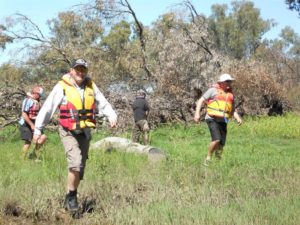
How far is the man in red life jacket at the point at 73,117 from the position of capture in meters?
6.80

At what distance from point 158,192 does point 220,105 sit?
3.92 metres

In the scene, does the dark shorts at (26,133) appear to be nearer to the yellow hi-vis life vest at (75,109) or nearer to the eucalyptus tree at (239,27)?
the yellow hi-vis life vest at (75,109)

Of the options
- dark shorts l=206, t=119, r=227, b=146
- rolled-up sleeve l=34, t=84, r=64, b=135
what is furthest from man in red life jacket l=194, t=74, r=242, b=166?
rolled-up sleeve l=34, t=84, r=64, b=135

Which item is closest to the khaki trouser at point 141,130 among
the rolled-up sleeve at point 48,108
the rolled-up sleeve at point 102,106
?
the rolled-up sleeve at point 102,106

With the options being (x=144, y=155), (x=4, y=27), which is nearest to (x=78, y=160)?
(x=144, y=155)

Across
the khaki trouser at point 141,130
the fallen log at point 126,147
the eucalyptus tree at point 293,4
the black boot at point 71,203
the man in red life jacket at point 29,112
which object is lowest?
the black boot at point 71,203

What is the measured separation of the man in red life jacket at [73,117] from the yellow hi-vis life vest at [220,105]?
4.34 metres

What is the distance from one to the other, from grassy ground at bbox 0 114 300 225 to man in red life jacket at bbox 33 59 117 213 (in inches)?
19.9

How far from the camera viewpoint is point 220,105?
35.7ft

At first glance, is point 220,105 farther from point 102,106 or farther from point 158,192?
point 102,106

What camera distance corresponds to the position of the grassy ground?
19.8ft

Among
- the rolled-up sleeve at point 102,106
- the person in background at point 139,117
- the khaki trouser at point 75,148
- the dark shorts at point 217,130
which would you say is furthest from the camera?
the person in background at point 139,117

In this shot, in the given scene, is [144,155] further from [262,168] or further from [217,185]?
[217,185]

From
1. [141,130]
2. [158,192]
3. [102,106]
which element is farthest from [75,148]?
[141,130]
